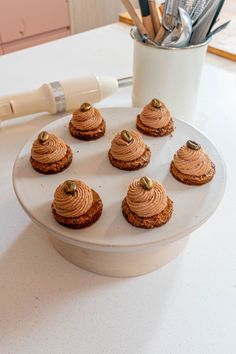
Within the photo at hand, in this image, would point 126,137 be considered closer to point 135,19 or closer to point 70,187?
point 70,187

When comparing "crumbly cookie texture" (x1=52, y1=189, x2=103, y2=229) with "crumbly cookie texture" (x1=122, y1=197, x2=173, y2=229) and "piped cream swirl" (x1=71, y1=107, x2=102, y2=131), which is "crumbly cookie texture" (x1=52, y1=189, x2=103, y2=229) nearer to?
"crumbly cookie texture" (x1=122, y1=197, x2=173, y2=229)

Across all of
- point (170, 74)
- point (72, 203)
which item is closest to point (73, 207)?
point (72, 203)

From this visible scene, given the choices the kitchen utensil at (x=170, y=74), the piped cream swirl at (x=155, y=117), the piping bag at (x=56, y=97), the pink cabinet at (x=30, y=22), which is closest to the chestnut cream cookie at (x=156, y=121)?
the piped cream swirl at (x=155, y=117)

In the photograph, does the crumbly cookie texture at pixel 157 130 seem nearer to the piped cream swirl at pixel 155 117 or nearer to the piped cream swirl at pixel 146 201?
the piped cream swirl at pixel 155 117

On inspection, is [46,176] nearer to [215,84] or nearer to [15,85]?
[15,85]

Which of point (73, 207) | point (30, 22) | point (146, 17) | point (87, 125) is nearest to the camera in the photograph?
point (73, 207)

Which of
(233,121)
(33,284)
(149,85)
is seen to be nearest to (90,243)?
(33,284)

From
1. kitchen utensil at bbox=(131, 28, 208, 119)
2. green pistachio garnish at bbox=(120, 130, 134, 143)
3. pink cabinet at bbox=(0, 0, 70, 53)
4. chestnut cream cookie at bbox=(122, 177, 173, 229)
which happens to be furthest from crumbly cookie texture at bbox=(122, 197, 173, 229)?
pink cabinet at bbox=(0, 0, 70, 53)
